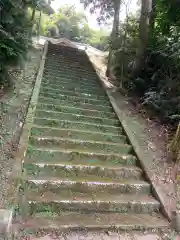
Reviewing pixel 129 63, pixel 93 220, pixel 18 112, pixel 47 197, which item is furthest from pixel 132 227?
pixel 129 63

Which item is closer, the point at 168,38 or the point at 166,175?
the point at 166,175

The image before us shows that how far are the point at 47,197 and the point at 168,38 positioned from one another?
511 cm

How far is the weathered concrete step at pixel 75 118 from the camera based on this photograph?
17.9ft

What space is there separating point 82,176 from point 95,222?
0.85 metres

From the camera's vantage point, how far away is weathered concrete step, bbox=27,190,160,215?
3.43 m

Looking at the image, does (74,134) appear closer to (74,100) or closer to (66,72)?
(74,100)

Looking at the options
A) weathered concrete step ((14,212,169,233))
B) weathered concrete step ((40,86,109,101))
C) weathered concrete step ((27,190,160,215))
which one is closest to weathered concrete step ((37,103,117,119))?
weathered concrete step ((40,86,109,101))

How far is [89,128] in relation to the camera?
5480 millimetres

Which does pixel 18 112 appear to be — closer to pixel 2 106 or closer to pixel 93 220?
pixel 2 106

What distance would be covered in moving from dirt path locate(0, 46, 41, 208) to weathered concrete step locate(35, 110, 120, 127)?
0.38 m

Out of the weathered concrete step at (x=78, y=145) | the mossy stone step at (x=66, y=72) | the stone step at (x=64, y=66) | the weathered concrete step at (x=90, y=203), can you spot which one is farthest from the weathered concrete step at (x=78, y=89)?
the weathered concrete step at (x=90, y=203)

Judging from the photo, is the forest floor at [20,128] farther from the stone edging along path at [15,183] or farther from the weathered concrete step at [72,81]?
the weathered concrete step at [72,81]

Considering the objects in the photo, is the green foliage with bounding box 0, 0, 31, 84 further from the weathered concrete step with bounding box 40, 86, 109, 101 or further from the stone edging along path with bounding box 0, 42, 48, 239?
the stone edging along path with bounding box 0, 42, 48, 239

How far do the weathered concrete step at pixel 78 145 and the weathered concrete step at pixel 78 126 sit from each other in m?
0.56
